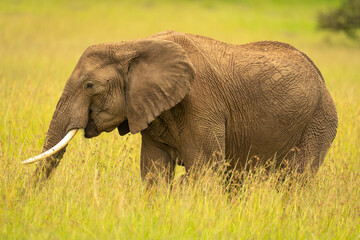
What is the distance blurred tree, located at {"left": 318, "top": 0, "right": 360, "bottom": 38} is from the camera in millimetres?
25156

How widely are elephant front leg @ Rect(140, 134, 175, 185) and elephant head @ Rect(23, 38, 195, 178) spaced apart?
52 cm

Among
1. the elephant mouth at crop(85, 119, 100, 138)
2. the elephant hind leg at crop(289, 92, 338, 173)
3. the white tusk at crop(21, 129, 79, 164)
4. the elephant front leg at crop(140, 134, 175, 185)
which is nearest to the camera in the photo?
the white tusk at crop(21, 129, 79, 164)

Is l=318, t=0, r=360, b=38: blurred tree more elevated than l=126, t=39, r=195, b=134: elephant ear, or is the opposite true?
l=126, t=39, r=195, b=134: elephant ear

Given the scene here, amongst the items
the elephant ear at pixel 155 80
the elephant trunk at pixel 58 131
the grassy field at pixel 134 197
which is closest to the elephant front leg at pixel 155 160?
the grassy field at pixel 134 197

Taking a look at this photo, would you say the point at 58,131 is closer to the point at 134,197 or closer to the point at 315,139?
the point at 134,197

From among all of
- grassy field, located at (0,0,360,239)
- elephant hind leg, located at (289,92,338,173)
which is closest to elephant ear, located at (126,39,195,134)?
grassy field, located at (0,0,360,239)

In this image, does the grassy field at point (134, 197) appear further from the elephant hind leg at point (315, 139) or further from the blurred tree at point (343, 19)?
the blurred tree at point (343, 19)

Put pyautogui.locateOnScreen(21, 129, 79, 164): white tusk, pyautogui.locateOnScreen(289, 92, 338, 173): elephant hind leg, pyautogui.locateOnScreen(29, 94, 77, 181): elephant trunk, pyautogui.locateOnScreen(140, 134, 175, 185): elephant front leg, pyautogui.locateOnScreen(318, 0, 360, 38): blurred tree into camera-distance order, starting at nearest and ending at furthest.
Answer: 1. pyautogui.locateOnScreen(21, 129, 79, 164): white tusk
2. pyautogui.locateOnScreen(29, 94, 77, 181): elephant trunk
3. pyautogui.locateOnScreen(140, 134, 175, 185): elephant front leg
4. pyautogui.locateOnScreen(289, 92, 338, 173): elephant hind leg
5. pyautogui.locateOnScreen(318, 0, 360, 38): blurred tree

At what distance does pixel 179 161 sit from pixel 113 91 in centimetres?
94

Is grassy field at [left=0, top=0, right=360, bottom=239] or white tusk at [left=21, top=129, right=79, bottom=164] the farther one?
white tusk at [left=21, top=129, right=79, bottom=164]

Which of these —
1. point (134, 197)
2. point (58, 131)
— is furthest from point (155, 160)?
point (58, 131)

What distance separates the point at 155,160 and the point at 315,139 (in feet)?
5.28

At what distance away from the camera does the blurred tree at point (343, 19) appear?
82.5 ft

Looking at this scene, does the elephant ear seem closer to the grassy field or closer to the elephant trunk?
the elephant trunk
